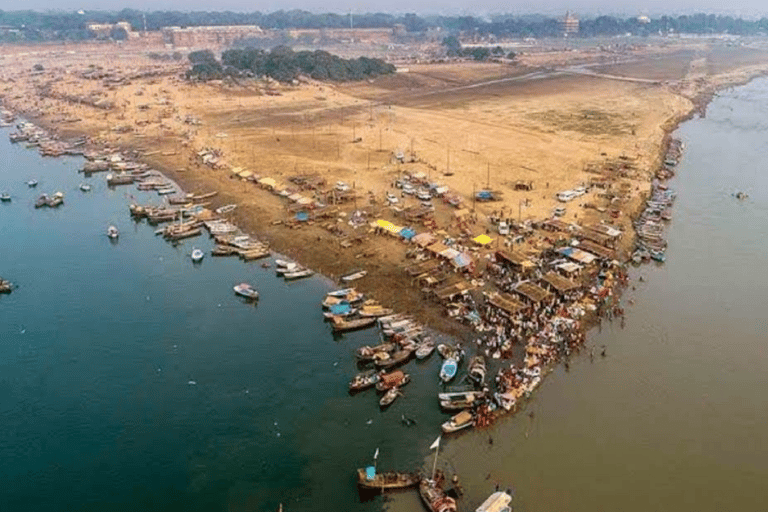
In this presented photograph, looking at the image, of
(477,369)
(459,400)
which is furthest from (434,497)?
(477,369)

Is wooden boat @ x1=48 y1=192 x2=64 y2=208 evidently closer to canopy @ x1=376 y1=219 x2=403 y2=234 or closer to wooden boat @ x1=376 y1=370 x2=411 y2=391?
canopy @ x1=376 y1=219 x2=403 y2=234

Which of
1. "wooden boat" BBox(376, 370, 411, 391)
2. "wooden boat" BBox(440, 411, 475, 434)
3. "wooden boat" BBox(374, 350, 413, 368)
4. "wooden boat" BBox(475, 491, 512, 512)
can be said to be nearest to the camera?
"wooden boat" BBox(475, 491, 512, 512)

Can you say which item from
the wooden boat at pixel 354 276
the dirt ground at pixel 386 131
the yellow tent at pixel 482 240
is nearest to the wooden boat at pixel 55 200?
the dirt ground at pixel 386 131

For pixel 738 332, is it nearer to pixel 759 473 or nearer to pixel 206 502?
pixel 759 473

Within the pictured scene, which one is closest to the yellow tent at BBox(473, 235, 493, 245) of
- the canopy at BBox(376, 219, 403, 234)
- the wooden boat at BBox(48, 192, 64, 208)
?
the canopy at BBox(376, 219, 403, 234)

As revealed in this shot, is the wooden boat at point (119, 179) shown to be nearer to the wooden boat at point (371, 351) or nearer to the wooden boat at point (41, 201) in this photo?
the wooden boat at point (41, 201)

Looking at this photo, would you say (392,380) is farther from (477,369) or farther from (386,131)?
(386,131)
